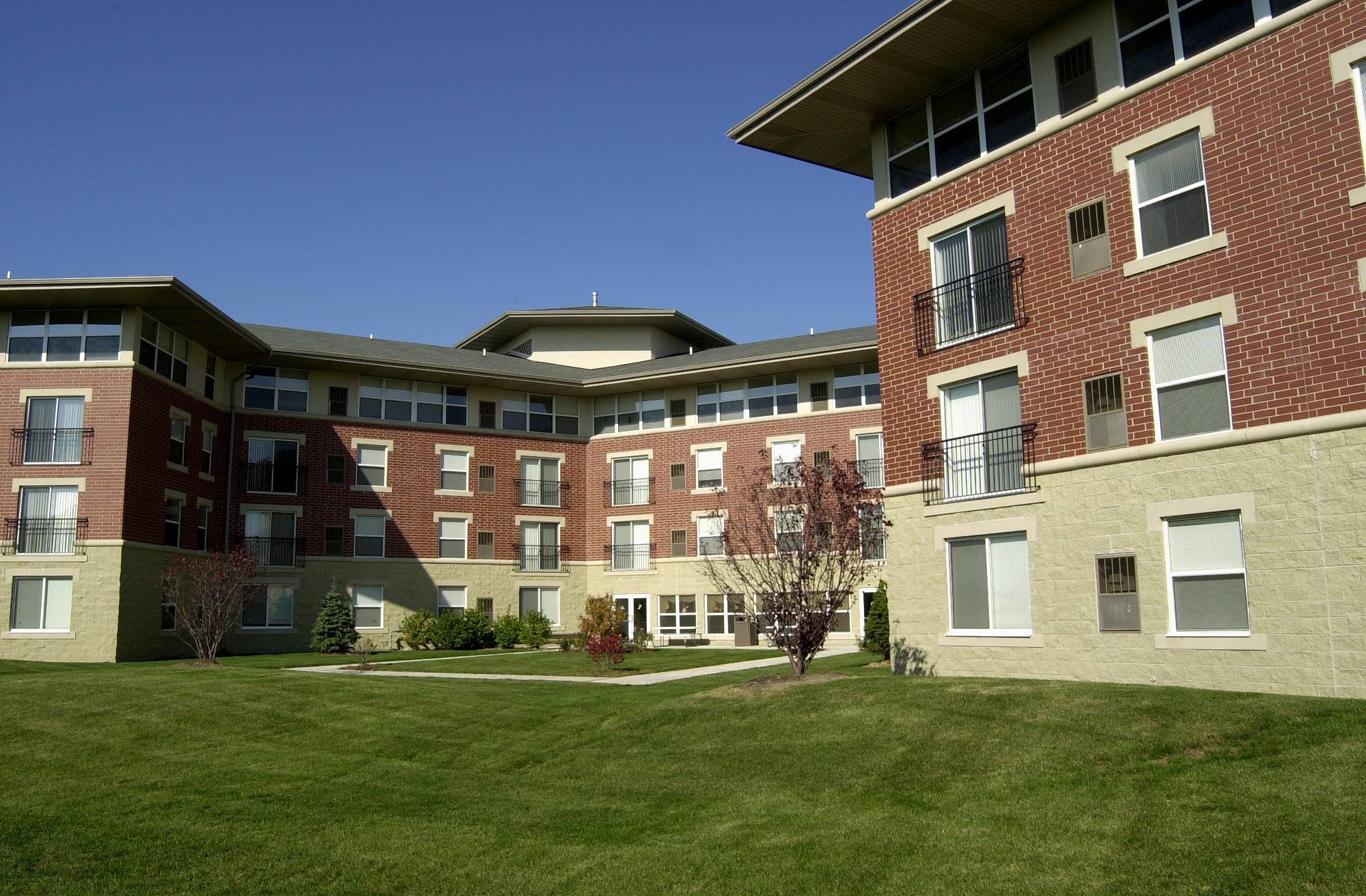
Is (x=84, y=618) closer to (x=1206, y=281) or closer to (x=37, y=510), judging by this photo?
(x=37, y=510)

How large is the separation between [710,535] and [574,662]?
1296 cm

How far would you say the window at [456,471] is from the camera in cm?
4403

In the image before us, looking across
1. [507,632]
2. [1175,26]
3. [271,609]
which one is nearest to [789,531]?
[1175,26]

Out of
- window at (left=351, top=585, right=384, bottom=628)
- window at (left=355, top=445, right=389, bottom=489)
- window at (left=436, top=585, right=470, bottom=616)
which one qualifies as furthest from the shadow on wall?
window at (left=355, top=445, right=389, bottom=489)

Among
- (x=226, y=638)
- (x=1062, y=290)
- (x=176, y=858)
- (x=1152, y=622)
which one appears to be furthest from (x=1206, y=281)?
(x=226, y=638)

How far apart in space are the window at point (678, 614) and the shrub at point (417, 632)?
917 centimetres

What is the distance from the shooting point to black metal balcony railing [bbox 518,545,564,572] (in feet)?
148

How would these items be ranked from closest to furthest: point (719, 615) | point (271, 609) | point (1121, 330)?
point (1121, 330) < point (271, 609) < point (719, 615)

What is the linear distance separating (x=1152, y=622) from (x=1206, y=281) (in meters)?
4.86

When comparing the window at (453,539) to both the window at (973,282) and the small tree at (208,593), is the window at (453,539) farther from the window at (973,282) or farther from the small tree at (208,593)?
the window at (973,282)

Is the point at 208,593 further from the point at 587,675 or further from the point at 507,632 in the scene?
the point at 507,632

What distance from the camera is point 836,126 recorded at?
22.0m

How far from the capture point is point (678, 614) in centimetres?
4416

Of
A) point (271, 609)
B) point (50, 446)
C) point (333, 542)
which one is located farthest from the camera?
point (333, 542)
